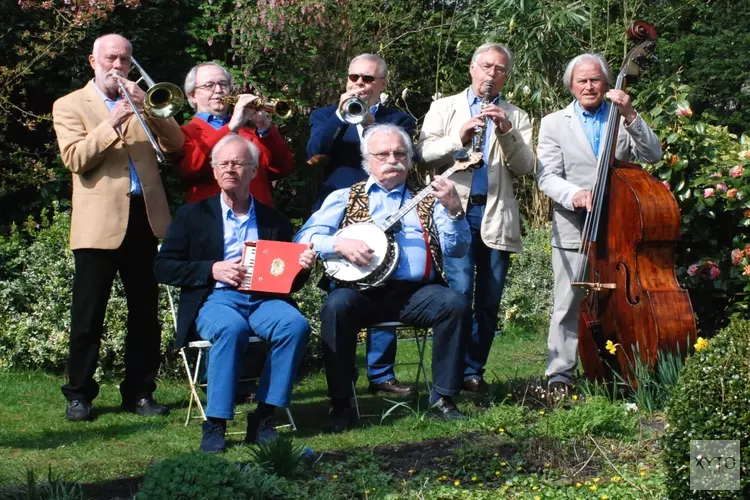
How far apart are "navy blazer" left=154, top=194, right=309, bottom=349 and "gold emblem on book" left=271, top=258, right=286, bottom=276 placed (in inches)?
4.9

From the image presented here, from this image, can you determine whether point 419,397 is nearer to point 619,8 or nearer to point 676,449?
point 676,449

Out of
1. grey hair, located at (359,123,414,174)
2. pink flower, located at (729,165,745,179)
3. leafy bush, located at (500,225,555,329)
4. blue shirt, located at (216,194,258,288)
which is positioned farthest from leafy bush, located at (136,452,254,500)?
leafy bush, located at (500,225,555,329)

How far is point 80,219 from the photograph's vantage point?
568 centimetres

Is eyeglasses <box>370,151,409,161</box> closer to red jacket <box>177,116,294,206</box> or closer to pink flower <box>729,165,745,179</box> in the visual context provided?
red jacket <box>177,116,294,206</box>

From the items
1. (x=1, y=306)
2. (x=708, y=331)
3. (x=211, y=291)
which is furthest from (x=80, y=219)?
(x=708, y=331)

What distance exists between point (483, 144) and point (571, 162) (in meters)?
0.50

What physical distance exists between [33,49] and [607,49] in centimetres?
573

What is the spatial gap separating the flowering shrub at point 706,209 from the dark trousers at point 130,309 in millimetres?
3171

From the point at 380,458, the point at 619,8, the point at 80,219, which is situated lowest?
the point at 380,458

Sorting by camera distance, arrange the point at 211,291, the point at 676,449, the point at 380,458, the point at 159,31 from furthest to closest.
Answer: the point at 159,31
the point at 211,291
the point at 380,458
the point at 676,449

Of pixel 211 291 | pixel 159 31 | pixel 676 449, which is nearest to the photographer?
pixel 676 449

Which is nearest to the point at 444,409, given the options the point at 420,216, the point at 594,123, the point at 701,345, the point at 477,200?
the point at 420,216

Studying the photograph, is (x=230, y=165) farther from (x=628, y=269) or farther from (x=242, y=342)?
(x=628, y=269)

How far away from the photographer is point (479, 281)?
6.29 metres
